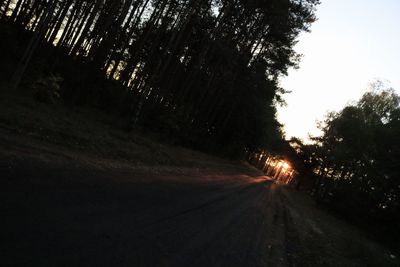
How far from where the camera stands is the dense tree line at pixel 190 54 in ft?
81.3

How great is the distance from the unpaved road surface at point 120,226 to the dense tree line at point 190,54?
14.0 metres

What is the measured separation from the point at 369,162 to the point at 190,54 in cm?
2066

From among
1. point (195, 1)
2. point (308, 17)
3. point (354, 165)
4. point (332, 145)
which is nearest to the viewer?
point (195, 1)

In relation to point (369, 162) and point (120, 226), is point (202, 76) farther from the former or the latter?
point (120, 226)

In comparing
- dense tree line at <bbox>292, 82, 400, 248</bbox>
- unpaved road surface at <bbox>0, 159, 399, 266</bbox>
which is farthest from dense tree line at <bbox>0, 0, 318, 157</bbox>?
unpaved road surface at <bbox>0, 159, 399, 266</bbox>

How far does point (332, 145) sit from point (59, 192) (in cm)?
4143

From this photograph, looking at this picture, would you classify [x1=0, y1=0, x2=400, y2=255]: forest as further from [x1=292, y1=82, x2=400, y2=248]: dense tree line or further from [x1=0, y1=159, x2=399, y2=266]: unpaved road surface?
[x1=0, y1=159, x2=399, y2=266]: unpaved road surface

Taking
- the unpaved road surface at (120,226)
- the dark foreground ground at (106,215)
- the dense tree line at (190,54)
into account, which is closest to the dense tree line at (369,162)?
the dense tree line at (190,54)

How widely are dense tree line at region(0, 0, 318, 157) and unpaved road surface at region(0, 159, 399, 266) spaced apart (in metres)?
14.0

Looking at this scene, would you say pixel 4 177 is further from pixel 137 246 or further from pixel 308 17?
pixel 308 17

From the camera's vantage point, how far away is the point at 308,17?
97.6 ft

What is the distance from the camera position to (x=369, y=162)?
95.1 ft

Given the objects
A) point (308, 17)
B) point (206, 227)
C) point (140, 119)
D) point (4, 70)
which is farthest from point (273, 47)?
point (206, 227)

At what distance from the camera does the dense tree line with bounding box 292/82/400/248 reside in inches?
998
